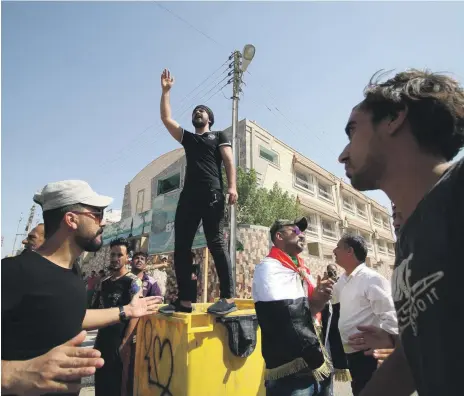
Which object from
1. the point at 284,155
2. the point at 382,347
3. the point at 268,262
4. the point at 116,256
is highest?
the point at 284,155

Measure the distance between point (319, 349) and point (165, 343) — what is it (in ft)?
4.61

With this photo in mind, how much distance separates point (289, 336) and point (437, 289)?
1628mm

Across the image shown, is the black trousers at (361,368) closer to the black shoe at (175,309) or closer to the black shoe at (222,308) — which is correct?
the black shoe at (222,308)

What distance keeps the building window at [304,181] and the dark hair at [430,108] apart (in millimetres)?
24431

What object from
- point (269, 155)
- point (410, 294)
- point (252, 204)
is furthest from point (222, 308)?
point (269, 155)

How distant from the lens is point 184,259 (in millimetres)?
3053

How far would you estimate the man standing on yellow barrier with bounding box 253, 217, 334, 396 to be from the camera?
87.1 inches

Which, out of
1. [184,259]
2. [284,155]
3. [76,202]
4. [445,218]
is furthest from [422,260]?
[284,155]

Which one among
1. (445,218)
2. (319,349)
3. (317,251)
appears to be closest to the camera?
(445,218)

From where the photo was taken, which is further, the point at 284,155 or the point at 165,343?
the point at 284,155

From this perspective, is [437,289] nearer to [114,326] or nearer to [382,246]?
[114,326]

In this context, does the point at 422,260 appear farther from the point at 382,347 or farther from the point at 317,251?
the point at 317,251

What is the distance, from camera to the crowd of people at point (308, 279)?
2.77ft

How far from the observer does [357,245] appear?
3457 mm
